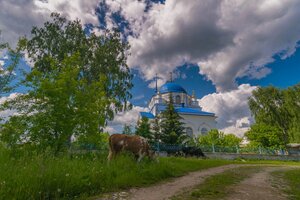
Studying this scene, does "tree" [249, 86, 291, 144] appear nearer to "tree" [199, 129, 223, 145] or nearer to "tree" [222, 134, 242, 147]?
"tree" [222, 134, 242, 147]

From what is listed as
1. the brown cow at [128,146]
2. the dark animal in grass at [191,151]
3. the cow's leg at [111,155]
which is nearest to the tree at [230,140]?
the dark animal in grass at [191,151]

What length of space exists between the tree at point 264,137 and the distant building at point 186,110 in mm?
13368

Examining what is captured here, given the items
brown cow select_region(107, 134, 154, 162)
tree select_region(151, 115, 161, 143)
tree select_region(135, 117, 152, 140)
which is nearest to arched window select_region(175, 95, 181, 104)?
tree select_region(151, 115, 161, 143)

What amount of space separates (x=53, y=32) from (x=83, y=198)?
23688 mm

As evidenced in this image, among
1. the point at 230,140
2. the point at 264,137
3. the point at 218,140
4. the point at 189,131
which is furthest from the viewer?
the point at 189,131

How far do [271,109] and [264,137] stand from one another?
9728mm

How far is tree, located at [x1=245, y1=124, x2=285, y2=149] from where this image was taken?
3620cm

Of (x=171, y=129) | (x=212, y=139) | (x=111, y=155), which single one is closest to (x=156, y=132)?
(x=171, y=129)

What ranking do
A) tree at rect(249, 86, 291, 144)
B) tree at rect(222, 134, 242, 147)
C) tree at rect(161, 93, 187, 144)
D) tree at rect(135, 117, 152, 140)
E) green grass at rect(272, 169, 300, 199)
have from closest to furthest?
green grass at rect(272, 169, 300, 199)
tree at rect(161, 93, 187, 144)
tree at rect(135, 117, 152, 140)
tree at rect(222, 134, 242, 147)
tree at rect(249, 86, 291, 144)

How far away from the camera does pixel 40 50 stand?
24.8m

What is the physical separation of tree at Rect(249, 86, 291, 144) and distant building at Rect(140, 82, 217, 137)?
10.0 metres

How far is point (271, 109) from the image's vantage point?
144 feet

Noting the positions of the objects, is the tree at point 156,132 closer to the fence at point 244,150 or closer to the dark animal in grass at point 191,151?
the fence at point 244,150

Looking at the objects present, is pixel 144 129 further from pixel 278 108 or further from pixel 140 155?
pixel 278 108
